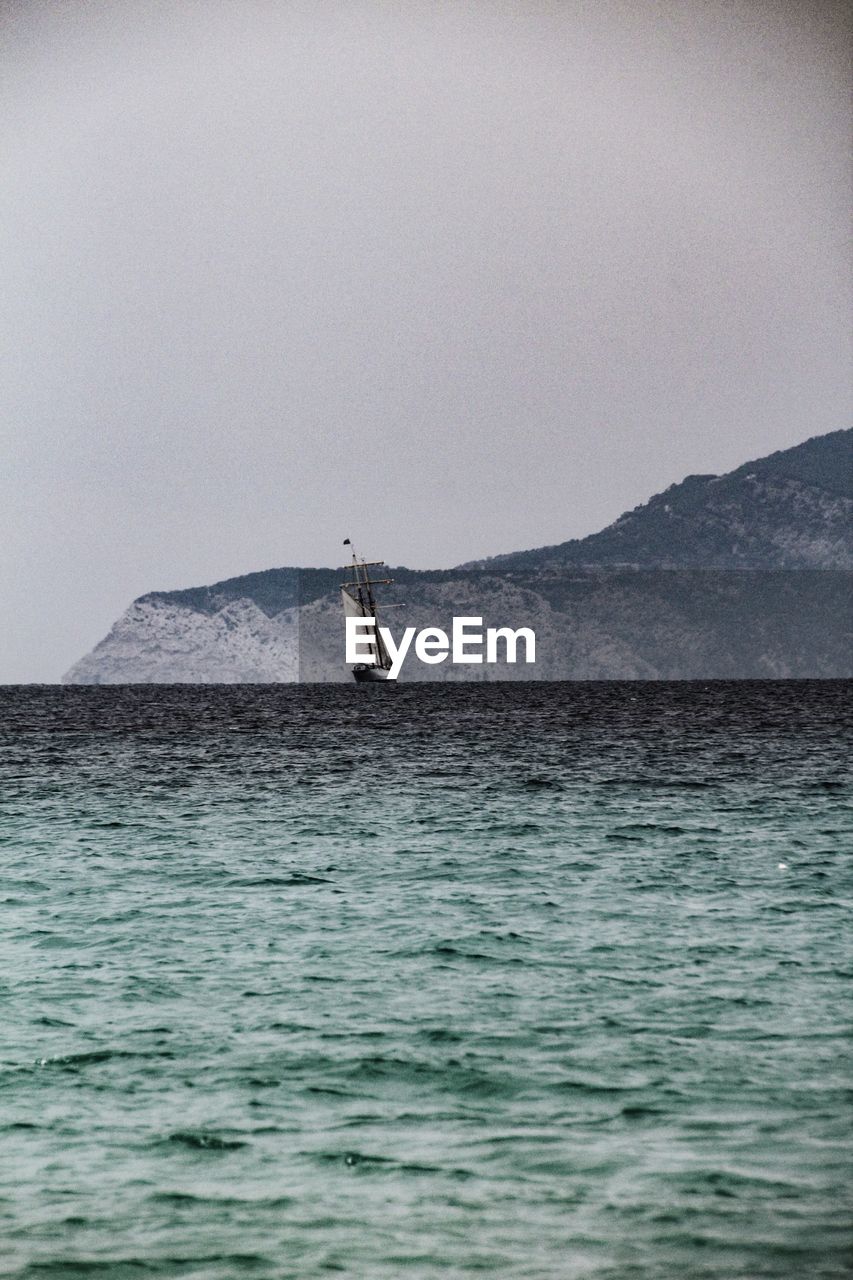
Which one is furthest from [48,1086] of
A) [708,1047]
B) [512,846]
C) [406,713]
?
[406,713]

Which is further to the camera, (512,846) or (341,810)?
(341,810)

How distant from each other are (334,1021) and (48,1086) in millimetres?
2967

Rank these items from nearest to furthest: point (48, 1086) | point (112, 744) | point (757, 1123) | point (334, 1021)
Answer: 1. point (757, 1123)
2. point (48, 1086)
3. point (334, 1021)
4. point (112, 744)

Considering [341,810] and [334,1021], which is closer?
[334,1021]

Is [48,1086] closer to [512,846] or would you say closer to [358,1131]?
[358,1131]

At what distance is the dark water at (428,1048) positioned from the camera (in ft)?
30.8

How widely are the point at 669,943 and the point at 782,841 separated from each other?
36.4 feet

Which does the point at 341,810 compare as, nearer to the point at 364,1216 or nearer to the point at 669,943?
the point at 669,943

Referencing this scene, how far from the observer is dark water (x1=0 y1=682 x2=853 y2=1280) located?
9398mm

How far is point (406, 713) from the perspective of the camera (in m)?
105

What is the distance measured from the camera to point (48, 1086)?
12.8m

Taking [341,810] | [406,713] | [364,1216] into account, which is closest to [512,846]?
[341,810]

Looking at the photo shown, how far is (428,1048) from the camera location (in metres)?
13.6

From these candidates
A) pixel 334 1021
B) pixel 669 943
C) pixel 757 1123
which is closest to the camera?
pixel 757 1123
